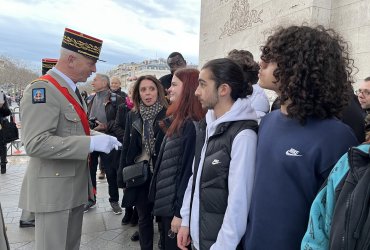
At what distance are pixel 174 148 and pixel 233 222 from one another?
976 mm

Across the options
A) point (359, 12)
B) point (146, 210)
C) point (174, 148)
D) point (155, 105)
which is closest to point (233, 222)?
point (174, 148)

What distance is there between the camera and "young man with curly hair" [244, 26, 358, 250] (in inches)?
54.0

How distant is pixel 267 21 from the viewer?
18.9ft

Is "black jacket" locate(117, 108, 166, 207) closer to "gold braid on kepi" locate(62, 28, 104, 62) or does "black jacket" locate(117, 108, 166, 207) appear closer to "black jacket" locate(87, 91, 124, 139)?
"gold braid on kepi" locate(62, 28, 104, 62)

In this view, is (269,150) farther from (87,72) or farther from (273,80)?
(87,72)

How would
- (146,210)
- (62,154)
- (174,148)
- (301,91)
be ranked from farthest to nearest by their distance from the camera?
(146,210) < (174,148) < (62,154) < (301,91)

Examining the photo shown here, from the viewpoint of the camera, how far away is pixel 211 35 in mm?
7891

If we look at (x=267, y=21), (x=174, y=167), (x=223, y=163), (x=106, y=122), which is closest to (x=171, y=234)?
(x=174, y=167)

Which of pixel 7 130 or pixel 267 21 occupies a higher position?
pixel 267 21

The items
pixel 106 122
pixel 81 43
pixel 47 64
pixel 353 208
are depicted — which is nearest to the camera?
pixel 353 208

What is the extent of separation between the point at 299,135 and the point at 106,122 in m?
A: 4.23

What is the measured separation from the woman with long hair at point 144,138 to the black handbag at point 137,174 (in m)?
0.08

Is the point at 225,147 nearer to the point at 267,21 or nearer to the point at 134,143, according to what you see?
the point at 134,143

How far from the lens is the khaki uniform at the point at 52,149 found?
2.18 metres
